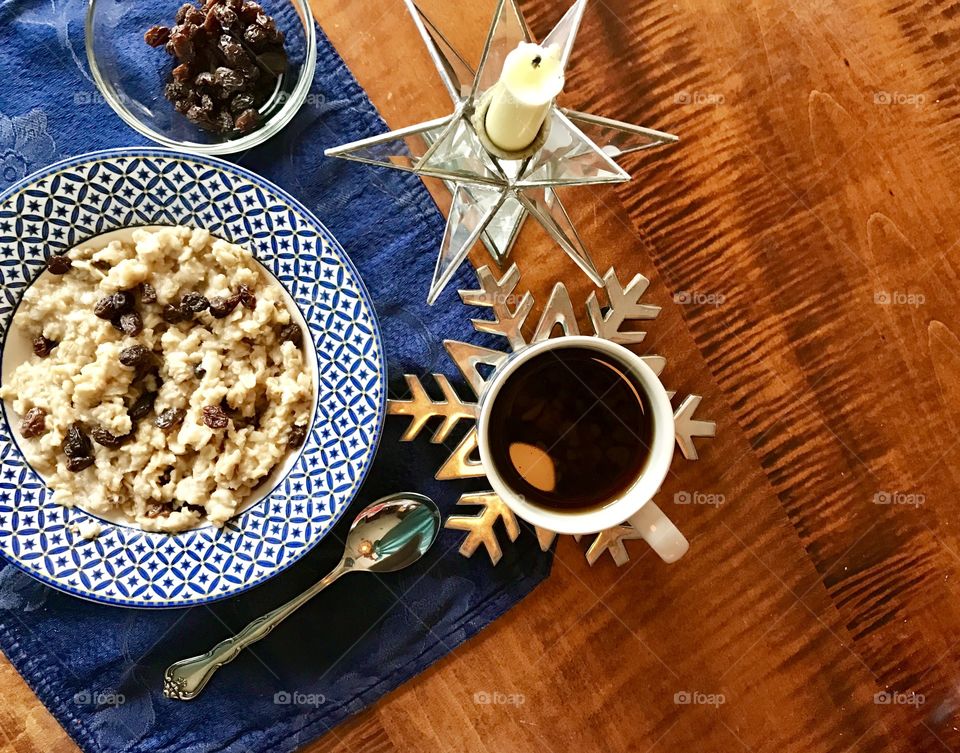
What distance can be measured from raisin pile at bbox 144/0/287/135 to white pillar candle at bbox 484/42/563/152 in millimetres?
486

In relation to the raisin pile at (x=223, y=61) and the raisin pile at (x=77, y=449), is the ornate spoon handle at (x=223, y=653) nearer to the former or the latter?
the raisin pile at (x=77, y=449)

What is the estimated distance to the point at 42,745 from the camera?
1.48m

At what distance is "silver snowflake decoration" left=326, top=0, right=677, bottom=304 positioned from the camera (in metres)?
1.26

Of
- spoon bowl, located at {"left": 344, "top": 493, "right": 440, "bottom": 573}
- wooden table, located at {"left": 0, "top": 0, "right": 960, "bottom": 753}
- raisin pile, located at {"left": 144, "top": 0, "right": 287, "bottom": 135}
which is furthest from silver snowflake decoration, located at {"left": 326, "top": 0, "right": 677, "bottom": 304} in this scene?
spoon bowl, located at {"left": 344, "top": 493, "right": 440, "bottom": 573}

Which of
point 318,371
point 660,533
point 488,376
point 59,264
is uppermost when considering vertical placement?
point 59,264

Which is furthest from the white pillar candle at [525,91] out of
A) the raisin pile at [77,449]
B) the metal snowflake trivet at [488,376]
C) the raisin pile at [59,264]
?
the raisin pile at [77,449]

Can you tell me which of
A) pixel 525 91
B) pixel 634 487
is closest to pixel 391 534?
pixel 634 487

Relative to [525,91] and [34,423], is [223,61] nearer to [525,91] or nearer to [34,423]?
[525,91]

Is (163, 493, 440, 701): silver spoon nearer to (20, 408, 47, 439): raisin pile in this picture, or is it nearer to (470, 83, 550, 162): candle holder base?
(20, 408, 47, 439): raisin pile

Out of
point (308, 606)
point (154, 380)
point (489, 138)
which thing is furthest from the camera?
point (308, 606)

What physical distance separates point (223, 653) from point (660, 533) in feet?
2.85

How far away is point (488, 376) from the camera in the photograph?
1.46 metres

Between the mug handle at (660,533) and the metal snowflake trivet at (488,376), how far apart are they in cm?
18

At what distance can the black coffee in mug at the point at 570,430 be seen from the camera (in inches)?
54.0
